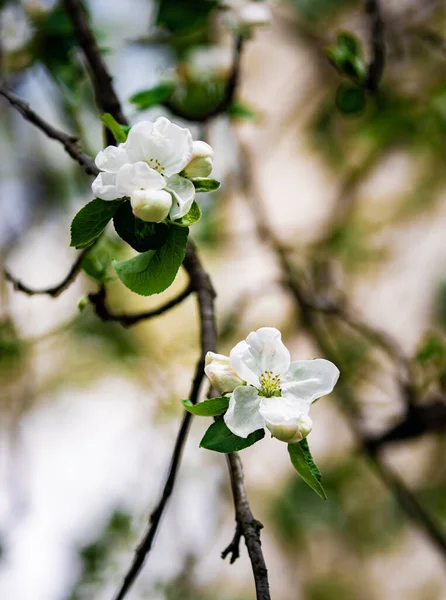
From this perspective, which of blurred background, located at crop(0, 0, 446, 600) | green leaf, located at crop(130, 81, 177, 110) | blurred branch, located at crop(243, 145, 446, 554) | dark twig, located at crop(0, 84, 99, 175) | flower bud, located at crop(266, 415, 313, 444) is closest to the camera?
flower bud, located at crop(266, 415, 313, 444)

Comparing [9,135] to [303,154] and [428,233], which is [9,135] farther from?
[428,233]

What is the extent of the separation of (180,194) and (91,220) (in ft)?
0.20

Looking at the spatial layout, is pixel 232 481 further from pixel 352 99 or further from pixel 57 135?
pixel 352 99

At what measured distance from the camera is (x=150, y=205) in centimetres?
33

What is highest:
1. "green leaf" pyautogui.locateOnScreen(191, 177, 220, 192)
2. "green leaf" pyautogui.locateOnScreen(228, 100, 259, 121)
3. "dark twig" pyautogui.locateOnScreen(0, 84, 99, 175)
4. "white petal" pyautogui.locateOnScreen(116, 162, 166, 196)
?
"white petal" pyautogui.locateOnScreen(116, 162, 166, 196)

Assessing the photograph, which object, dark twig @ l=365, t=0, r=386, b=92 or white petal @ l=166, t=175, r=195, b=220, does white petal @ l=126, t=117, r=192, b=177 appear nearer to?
white petal @ l=166, t=175, r=195, b=220

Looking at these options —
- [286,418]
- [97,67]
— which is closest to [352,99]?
[97,67]

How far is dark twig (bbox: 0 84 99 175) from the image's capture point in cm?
45

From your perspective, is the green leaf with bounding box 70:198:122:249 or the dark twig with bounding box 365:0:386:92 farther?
the dark twig with bounding box 365:0:386:92

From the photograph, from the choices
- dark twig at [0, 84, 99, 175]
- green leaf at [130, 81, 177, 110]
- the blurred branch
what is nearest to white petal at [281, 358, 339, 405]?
dark twig at [0, 84, 99, 175]

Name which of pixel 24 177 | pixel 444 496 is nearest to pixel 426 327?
pixel 444 496

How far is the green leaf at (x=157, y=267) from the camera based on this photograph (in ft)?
1.21

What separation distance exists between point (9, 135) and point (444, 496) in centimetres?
165

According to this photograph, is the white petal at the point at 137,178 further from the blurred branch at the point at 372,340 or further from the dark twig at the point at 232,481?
Result: the blurred branch at the point at 372,340
